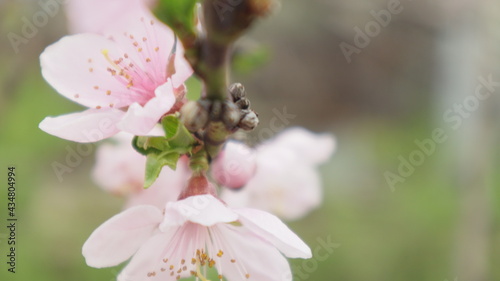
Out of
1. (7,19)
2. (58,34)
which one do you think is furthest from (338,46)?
(7,19)

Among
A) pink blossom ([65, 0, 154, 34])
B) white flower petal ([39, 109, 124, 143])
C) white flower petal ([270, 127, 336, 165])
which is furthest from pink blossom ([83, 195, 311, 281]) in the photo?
white flower petal ([270, 127, 336, 165])

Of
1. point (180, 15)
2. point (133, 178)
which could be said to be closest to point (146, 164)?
point (180, 15)

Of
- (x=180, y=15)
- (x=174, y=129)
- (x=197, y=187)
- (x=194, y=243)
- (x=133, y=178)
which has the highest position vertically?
(x=180, y=15)

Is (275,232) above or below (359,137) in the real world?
above

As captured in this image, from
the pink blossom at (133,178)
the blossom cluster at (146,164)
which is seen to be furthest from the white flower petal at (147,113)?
the pink blossom at (133,178)

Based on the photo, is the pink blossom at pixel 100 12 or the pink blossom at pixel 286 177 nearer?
the pink blossom at pixel 100 12

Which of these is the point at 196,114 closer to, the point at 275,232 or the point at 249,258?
the point at 275,232

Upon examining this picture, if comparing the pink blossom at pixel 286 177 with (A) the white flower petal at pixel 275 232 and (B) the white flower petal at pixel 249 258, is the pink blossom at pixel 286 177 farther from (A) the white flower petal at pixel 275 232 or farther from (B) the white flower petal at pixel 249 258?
(A) the white flower petal at pixel 275 232
